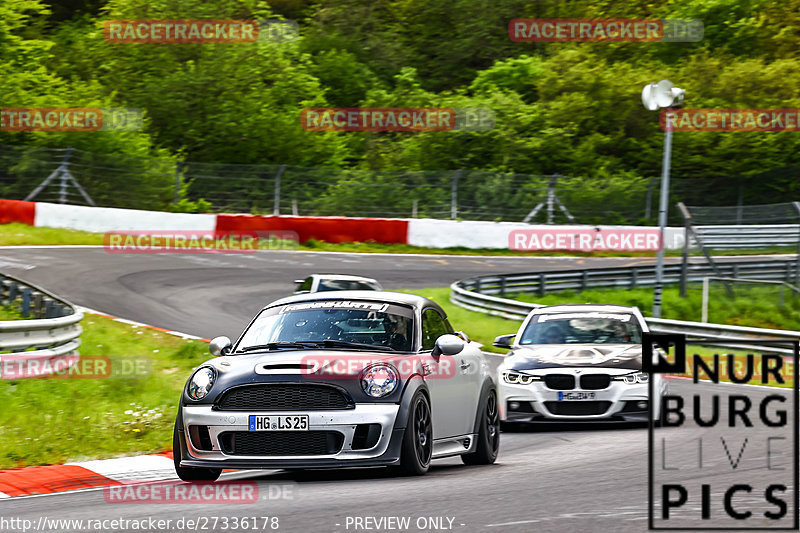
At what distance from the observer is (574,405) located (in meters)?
12.4

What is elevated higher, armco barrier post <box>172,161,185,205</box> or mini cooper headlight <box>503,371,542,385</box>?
armco barrier post <box>172,161,185,205</box>

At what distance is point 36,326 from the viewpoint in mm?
13312

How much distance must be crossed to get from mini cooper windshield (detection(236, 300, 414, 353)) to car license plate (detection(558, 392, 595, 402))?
11.4 ft

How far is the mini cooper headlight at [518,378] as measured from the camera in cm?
1255

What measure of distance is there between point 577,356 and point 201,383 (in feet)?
17.9

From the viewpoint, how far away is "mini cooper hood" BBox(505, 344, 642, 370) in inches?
493

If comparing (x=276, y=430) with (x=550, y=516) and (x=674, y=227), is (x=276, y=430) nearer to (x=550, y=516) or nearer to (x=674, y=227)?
(x=550, y=516)

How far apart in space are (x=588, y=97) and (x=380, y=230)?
54.7 feet

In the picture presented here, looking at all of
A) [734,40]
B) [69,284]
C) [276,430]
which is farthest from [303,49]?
[276,430]

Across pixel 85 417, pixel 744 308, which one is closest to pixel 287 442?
pixel 85 417

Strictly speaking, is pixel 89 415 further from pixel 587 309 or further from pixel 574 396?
pixel 587 309

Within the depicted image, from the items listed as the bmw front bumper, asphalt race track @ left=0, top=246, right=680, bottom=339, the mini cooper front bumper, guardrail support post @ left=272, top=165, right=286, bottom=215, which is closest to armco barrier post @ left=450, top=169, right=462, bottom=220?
asphalt race track @ left=0, top=246, right=680, bottom=339

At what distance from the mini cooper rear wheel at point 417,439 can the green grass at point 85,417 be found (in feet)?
10.7

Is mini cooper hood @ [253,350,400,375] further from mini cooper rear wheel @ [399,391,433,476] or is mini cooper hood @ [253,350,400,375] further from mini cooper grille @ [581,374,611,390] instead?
mini cooper grille @ [581,374,611,390]
